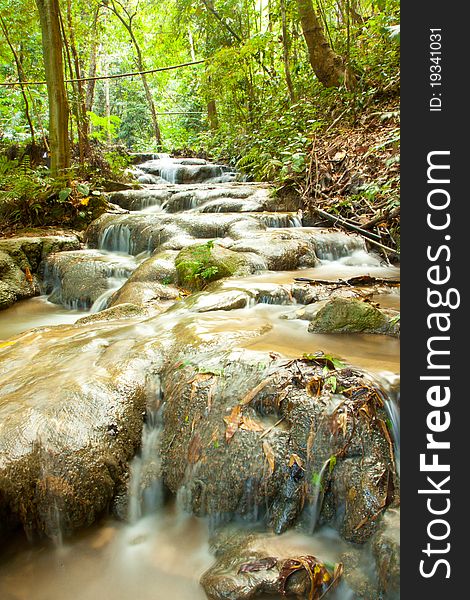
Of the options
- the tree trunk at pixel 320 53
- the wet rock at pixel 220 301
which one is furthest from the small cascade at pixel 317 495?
the tree trunk at pixel 320 53

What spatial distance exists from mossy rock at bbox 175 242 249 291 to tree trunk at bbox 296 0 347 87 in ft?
20.7

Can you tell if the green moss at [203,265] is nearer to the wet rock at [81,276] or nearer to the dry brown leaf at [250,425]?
the wet rock at [81,276]

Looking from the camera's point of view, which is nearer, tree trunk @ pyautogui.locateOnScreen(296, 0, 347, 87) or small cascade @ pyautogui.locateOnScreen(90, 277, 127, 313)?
small cascade @ pyautogui.locateOnScreen(90, 277, 127, 313)

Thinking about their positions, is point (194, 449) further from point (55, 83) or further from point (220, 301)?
point (55, 83)

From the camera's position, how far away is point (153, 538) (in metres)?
2.35

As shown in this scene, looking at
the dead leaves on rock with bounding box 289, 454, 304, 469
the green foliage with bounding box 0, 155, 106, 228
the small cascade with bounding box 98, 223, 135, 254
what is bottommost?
the dead leaves on rock with bounding box 289, 454, 304, 469

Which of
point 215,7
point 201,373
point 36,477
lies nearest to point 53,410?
point 36,477

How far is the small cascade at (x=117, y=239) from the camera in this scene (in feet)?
22.9

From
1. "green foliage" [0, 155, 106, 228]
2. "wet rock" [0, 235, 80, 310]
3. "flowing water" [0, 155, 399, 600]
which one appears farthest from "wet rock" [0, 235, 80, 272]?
"green foliage" [0, 155, 106, 228]

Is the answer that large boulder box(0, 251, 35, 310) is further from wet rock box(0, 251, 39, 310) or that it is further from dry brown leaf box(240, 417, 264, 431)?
dry brown leaf box(240, 417, 264, 431)

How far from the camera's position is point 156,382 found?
288cm

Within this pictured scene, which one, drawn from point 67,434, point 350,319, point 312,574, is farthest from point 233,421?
point 350,319

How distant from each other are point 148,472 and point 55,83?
24.1 ft

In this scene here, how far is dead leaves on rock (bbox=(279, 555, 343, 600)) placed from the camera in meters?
1.86
